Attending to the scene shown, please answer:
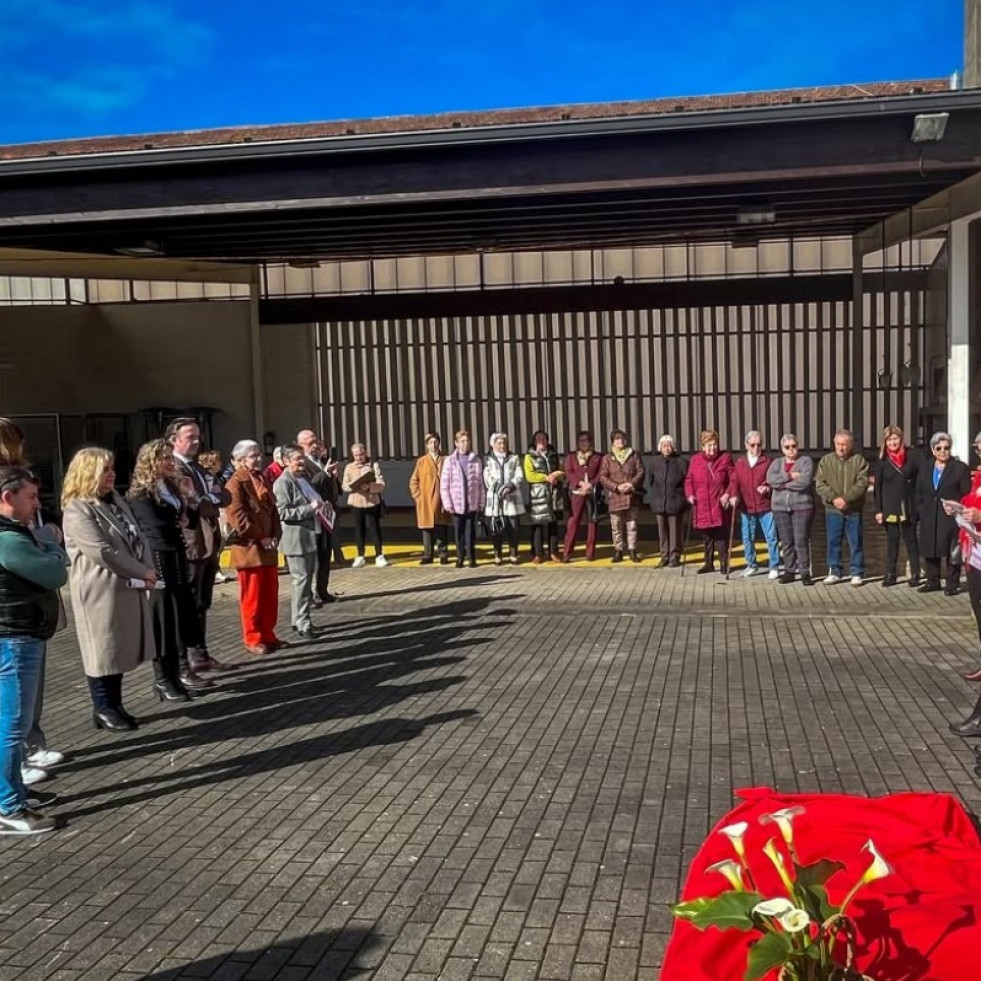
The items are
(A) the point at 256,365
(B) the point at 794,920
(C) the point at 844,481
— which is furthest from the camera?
(A) the point at 256,365

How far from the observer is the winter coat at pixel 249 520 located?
8.81 meters

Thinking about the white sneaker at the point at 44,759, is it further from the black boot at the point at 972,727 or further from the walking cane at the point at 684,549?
the walking cane at the point at 684,549

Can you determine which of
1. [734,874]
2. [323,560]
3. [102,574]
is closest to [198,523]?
[102,574]

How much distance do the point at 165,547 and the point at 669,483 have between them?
7.37 metres

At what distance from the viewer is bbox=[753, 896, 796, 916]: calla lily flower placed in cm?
232

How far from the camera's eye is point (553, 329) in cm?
1914

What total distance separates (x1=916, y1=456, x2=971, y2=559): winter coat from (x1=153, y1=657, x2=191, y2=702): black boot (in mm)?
7642

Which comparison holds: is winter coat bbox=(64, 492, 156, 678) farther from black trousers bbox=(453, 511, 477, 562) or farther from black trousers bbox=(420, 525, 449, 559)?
black trousers bbox=(420, 525, 449, 559)

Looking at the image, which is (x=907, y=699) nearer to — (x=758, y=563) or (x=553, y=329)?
(x=758, y=563)

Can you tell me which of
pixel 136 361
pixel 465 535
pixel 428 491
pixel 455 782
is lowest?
pixel 455 782

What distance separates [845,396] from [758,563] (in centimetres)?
604

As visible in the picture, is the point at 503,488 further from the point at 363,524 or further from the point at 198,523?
the point at 198,523

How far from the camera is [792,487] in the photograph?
38.5 feet

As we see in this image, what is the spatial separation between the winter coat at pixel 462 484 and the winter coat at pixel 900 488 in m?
5.12
